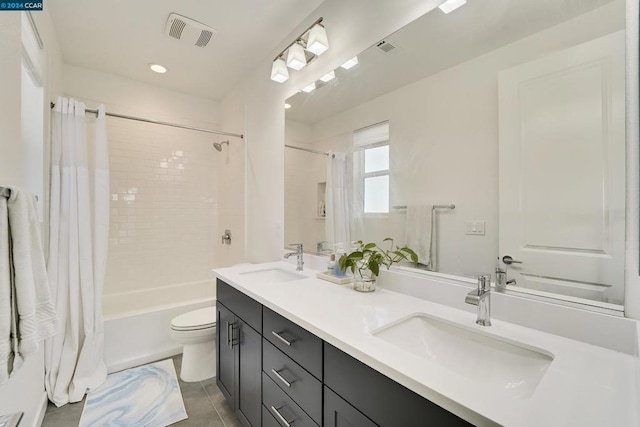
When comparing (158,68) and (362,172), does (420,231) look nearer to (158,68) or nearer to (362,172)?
(362,172)

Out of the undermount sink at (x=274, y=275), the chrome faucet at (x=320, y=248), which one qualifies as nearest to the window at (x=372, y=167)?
the chrome faucet at (x=320, y=248)

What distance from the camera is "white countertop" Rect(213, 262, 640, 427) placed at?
523 mm

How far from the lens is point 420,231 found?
1.30 metres

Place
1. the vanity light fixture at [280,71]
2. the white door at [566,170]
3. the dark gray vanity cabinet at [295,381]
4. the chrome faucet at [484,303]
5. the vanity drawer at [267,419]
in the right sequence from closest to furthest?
the dark gray vanity cabinet at [295,381] → the white door at [566,170] → the chrome faucet at [484,303] → the vanity drawer at [267,419] → the vanity light fixture at [280,71]

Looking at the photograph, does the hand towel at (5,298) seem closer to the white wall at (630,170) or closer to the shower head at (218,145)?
the white wall at (630,170)

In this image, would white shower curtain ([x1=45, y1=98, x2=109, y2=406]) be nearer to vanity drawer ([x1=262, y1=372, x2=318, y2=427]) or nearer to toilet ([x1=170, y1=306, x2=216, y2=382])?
toilet ([x1=170, y1=306, x2=216, y2=382])

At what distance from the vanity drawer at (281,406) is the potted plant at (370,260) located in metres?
0.55

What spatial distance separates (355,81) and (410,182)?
0.71m

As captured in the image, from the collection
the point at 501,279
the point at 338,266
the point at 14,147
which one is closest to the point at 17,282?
the point at 14,147

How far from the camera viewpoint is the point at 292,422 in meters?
1.04

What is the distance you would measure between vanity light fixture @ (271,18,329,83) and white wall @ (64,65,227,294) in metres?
1.49

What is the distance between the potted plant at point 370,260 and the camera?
1.31m

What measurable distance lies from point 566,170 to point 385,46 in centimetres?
99

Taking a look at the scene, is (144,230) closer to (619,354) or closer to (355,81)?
(355,81)
